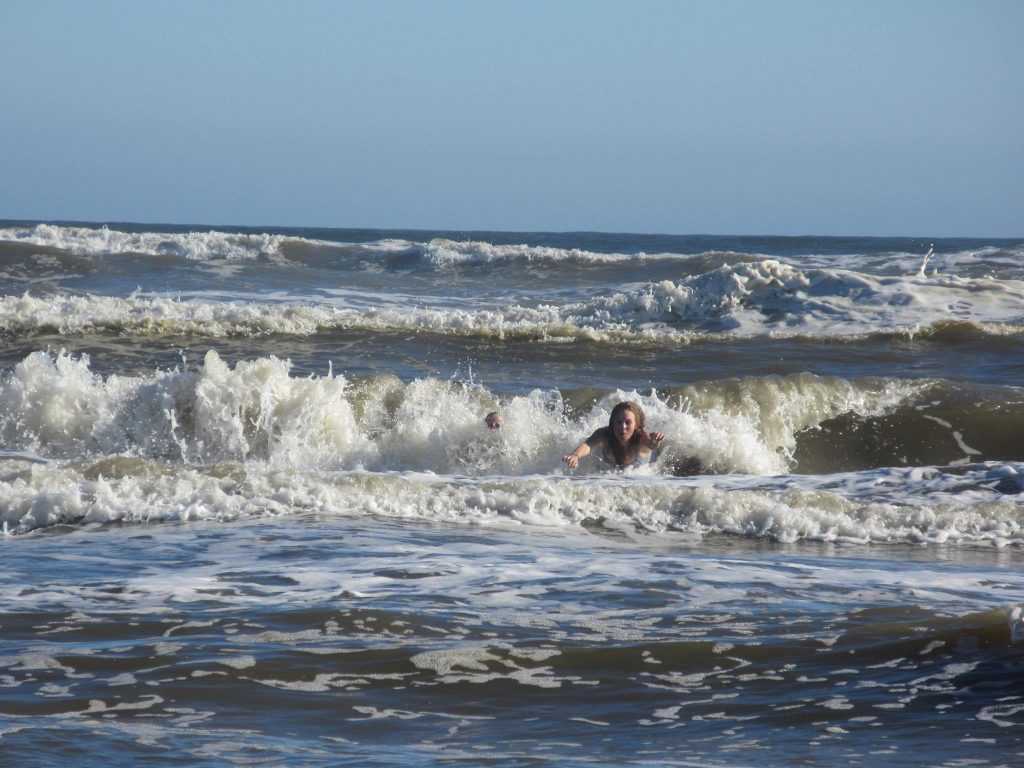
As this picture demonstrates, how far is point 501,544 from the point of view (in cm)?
828

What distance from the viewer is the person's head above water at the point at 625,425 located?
11.4 meters

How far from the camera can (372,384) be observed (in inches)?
543

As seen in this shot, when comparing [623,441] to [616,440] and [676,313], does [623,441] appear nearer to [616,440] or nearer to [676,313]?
[616,440]

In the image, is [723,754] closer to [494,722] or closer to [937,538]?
[494,722]

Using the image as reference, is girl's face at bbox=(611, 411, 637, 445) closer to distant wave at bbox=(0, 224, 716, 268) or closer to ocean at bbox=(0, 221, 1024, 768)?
ocean at bbox=(0, 221, 1024, 768)

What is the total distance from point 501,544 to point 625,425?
3316 mm

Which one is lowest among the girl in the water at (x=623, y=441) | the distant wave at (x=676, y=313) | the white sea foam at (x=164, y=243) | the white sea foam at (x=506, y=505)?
the white sea foam at (x=506, y=505)

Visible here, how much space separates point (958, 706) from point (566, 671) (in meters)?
1.47

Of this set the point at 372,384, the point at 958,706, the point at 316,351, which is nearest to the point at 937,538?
the point at 958,706

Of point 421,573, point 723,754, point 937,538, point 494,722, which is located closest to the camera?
point 723,754

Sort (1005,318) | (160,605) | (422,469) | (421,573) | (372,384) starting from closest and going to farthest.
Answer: (160,605)
(421,573)
(422,469)
(372,384)
(1005,318)

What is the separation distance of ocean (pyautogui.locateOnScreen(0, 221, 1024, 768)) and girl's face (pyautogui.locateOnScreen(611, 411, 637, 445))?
31cm

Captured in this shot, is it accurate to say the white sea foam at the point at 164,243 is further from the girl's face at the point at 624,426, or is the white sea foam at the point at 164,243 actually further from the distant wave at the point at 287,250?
the girl's face at the point at 624,426

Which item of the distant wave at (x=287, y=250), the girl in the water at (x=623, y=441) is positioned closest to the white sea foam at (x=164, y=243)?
the distant wave at (x=287, y=250)
